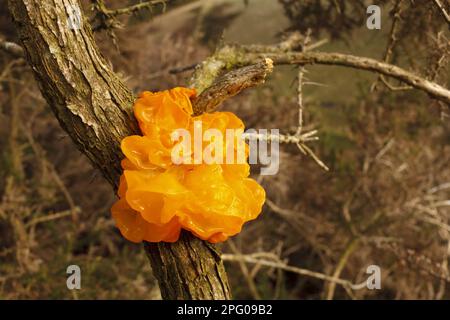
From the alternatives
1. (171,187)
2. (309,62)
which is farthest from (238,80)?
(309,62)

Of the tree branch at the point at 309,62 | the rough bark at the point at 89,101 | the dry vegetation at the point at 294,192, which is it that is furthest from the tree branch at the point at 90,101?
the dry vegetation at the point at 294,192

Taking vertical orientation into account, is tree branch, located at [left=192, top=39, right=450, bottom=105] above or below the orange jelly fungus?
above

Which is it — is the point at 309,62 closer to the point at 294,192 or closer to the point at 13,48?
the point at 13,48

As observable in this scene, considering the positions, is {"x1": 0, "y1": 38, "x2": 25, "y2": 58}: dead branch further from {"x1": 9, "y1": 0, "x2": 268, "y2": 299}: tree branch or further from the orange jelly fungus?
the orange jelly fungus

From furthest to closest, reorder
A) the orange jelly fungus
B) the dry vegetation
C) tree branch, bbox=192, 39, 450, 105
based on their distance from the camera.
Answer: the dry vegetation, tree branch, bbox=192, 39, 450, 105, the orange jelly fungus

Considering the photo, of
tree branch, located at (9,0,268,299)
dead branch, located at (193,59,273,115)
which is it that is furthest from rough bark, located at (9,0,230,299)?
dead branch, located at (193,59,273,115)

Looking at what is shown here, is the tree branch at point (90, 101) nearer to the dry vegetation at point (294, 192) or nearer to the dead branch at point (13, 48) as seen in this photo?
the dead branch at point (13, 48)

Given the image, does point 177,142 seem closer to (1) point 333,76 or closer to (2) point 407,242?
(2) point 407,242
